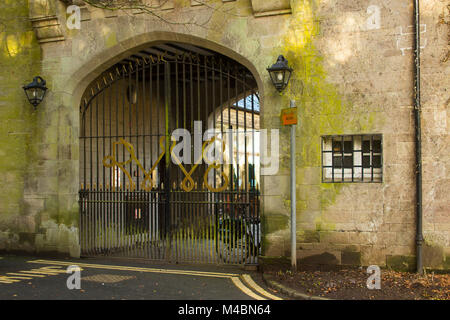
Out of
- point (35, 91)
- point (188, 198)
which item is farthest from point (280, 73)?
point (35, 91)

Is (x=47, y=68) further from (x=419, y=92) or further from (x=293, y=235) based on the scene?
Answer: (x=419, y=92)

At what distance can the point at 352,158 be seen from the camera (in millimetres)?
7891

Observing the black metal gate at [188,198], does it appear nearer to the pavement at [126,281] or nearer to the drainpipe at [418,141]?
the pavement at [126,281]

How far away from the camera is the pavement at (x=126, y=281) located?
6.43m

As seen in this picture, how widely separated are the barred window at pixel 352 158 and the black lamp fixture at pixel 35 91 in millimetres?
5617

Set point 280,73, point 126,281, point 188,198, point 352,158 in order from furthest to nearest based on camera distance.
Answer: point 188,198 → point 352,158 → point 280,73 → point 126,281

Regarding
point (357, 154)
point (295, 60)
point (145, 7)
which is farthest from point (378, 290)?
point (145, 7)

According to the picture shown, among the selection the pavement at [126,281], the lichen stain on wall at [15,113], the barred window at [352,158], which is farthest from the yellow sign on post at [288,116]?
the lichen stain on wall at [15,113]

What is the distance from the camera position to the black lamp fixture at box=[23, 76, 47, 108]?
937cm

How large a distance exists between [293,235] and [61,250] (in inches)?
188

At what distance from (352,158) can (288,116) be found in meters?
1.33

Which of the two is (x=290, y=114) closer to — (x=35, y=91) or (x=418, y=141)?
(x=418, y=141)

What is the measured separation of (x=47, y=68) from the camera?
9.68 meters
